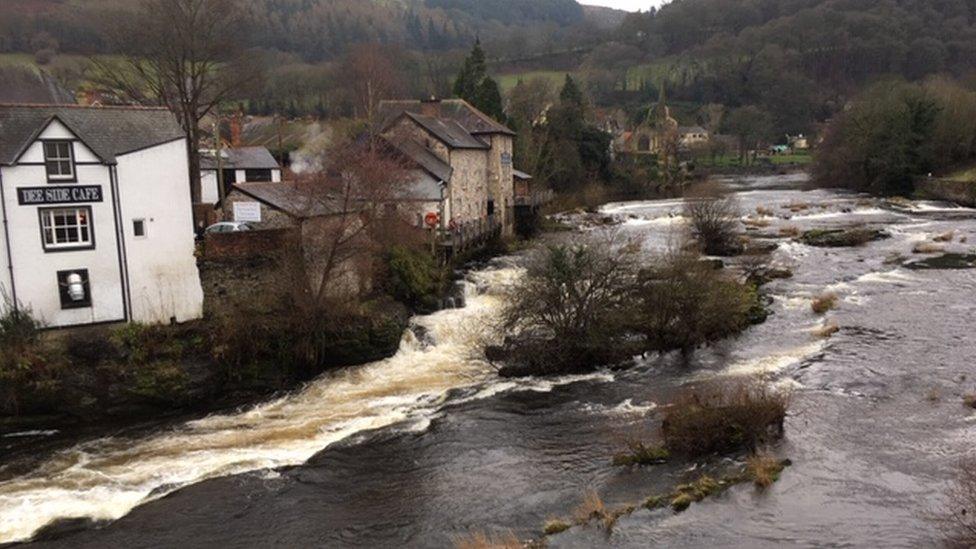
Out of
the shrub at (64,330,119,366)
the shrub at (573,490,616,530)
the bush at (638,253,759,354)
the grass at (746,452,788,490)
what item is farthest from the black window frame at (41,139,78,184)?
the grass at (746,452,788,490)

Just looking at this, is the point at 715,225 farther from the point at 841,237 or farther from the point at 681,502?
the point at 681,502

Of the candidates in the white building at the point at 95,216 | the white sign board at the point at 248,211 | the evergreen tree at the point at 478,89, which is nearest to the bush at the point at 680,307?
the white sign board at the point at 248,211

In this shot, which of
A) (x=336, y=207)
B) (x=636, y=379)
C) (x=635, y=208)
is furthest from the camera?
(x=635, y=208)

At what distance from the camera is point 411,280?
105ft

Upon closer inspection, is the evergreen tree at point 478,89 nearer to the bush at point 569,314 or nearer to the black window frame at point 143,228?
the bush at point 569,314

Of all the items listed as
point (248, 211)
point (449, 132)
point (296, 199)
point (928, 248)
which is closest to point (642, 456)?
point (296, 199)

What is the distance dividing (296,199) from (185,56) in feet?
36.5

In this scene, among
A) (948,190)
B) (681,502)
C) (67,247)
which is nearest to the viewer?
(681,502)

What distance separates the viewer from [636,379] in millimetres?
23672

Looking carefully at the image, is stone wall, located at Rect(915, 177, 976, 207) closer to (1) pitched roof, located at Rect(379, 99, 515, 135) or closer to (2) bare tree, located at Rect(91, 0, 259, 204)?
(1) pitched roof, located at Rect(379, 99, 515, 135)

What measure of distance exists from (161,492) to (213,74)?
27.3 meters

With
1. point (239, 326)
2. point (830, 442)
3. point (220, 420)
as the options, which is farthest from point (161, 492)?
point (830, 442)

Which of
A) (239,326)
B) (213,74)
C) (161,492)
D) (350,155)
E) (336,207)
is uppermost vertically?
(213,74)

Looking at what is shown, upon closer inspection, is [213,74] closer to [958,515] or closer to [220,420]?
[220,420]
